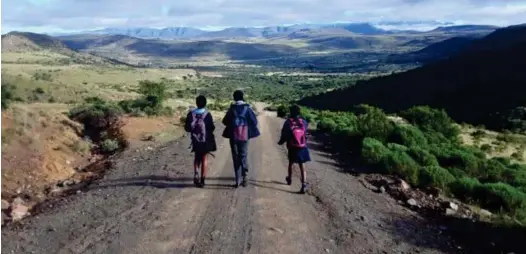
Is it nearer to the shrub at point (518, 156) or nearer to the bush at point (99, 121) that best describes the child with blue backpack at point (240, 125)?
the bush at point (99, 121)

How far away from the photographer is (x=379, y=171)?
16.9 metres

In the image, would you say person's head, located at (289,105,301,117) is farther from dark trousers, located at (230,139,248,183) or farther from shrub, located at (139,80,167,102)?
shrub, located at (139,80,167,102)

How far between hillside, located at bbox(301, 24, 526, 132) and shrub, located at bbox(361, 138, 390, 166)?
37.1m

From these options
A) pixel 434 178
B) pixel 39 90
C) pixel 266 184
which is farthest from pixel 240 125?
pixel 39 90

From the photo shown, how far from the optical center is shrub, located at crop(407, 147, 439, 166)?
1916 cm

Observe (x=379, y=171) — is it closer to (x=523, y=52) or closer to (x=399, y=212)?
(x=399, y=212)

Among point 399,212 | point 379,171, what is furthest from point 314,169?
point 399,212

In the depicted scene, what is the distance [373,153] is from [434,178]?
129 inches

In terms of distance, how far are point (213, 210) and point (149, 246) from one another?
203cm

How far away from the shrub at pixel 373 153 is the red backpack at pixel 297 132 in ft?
20.1

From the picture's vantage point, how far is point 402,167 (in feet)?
54.2

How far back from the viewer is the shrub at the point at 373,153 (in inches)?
702

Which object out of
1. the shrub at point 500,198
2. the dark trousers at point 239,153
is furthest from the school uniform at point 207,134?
the shrub at point 500,198

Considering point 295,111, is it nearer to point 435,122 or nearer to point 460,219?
point 460,219
